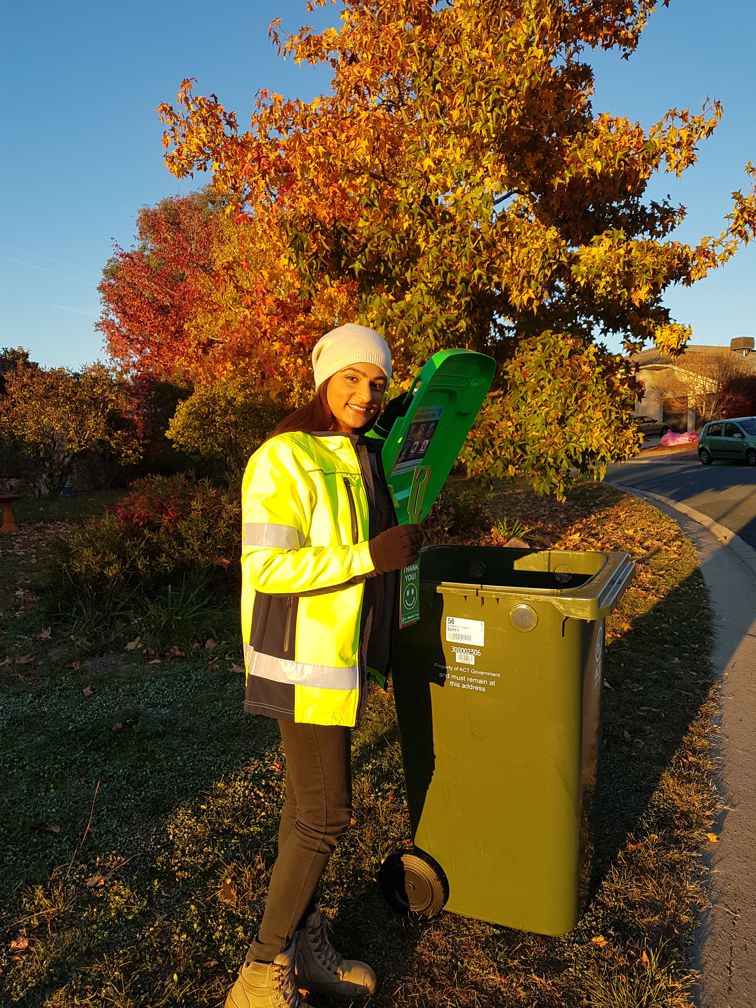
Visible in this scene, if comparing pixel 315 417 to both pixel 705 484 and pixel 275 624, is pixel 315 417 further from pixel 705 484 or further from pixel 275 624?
pixel 705 484

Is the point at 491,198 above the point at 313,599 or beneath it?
above

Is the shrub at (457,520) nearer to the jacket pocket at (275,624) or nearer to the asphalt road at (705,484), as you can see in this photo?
the asphalt road at (705,484)

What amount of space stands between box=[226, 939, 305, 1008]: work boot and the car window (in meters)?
22.2

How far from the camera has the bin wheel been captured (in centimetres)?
248

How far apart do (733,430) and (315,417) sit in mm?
22276

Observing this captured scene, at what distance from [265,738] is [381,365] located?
2748 millimetres

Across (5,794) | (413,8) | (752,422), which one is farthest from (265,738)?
(752,422)

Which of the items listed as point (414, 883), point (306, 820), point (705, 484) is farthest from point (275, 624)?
point (705, 484)

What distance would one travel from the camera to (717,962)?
2375 millimetres

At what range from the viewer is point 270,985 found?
1.98 m

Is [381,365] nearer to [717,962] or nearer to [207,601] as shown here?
[717,962]

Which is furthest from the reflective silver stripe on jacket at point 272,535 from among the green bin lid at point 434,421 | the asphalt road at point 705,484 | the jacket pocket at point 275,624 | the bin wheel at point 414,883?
the asphalt road at point 705,484

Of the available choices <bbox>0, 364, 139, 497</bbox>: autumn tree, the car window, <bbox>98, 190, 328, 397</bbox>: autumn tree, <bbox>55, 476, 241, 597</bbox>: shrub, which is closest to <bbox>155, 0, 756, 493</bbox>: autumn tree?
<bbox>98, 190, 328, 397</bbox>: autumn tree

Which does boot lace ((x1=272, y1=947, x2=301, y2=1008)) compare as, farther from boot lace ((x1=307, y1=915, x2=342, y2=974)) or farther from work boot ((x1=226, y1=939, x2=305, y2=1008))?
boot lace ((x1=307, y1=915, x2=342, y2=974))
